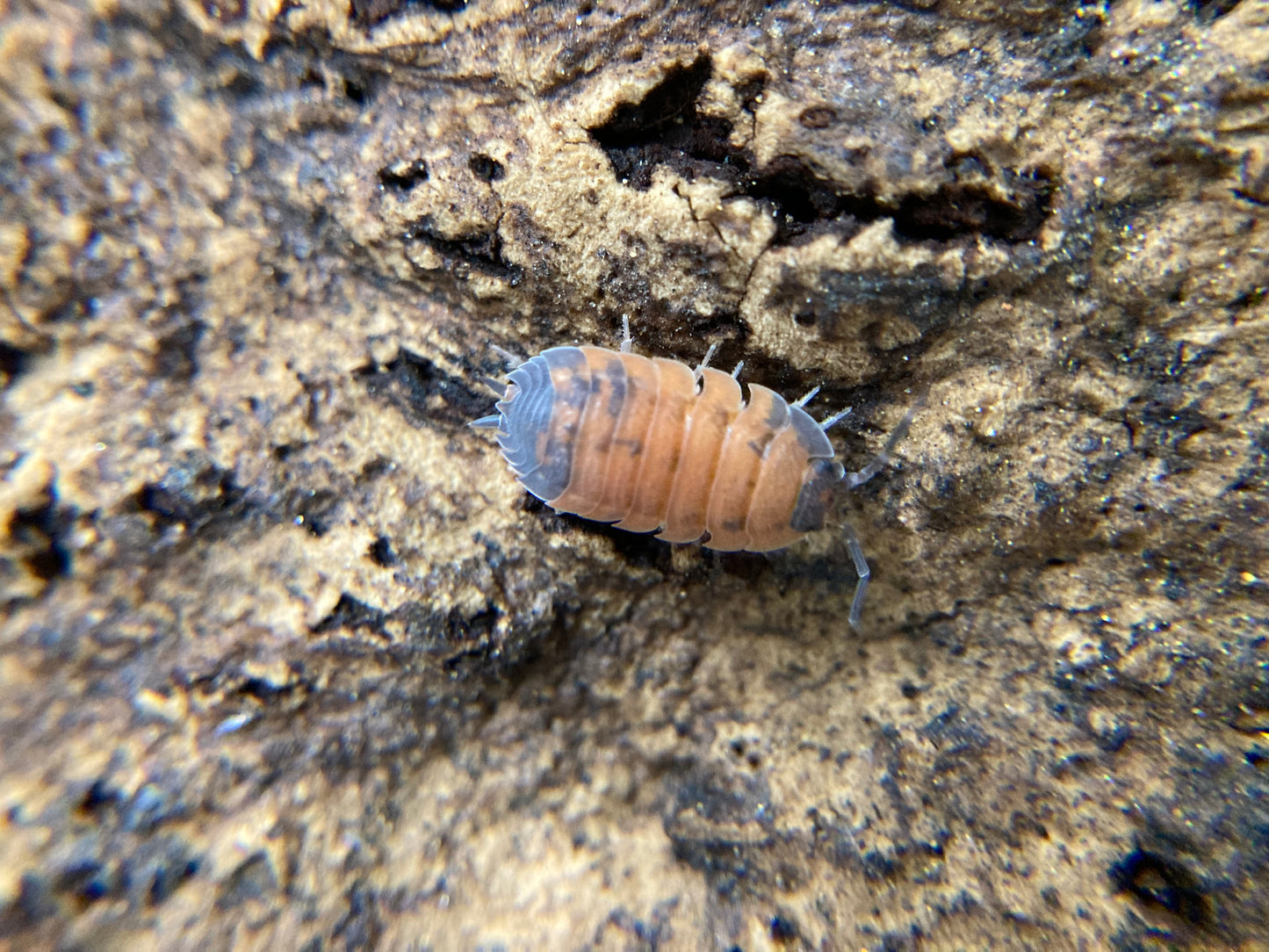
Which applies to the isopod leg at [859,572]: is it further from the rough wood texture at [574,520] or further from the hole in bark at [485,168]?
the hole in bark at [485,168]

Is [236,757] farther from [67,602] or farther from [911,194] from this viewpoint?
[911,194]

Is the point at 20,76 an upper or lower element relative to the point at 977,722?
upper

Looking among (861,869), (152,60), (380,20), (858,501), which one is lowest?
(861,869)

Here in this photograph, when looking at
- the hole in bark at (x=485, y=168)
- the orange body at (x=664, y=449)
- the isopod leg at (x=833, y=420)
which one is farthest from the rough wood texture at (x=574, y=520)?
the orange body at (x=664, y=449)

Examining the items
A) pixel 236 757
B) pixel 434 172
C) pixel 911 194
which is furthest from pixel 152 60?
pixel 911 194

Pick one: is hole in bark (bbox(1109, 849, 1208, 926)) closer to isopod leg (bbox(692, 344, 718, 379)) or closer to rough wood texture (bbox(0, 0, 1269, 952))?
rough wood texture (bbox(0, 0, 1269, 952))
